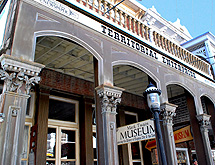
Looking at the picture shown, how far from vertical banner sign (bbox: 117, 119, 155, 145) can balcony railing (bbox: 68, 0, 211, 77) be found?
3.19 metres

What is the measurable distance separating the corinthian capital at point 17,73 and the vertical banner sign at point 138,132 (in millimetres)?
3111

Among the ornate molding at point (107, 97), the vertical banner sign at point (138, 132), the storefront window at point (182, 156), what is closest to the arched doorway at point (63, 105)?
the ornate molding at point (107, 97)

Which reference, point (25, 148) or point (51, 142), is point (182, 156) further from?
point (25, 148)

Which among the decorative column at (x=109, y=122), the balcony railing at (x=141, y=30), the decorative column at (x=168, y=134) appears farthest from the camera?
the balcony railing at (x=141, y=30)

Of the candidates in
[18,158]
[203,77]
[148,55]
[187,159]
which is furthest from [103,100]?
[187,159]

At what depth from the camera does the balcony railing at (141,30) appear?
675 centimetres

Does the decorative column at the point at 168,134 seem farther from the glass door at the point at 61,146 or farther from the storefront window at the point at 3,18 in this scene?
the storefront window at the point at 3,18

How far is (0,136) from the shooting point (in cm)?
364

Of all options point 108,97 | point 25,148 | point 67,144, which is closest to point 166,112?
point 108,97

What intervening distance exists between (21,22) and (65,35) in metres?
1.09

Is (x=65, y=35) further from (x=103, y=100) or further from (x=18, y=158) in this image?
(x=18, y=158)

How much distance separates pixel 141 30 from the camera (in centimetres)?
795

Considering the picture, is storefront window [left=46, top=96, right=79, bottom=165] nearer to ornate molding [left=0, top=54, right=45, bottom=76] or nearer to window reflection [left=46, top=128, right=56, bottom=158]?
window reflection [left=46, top=128, right=56, bottom=158]

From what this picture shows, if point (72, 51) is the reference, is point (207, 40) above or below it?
above
